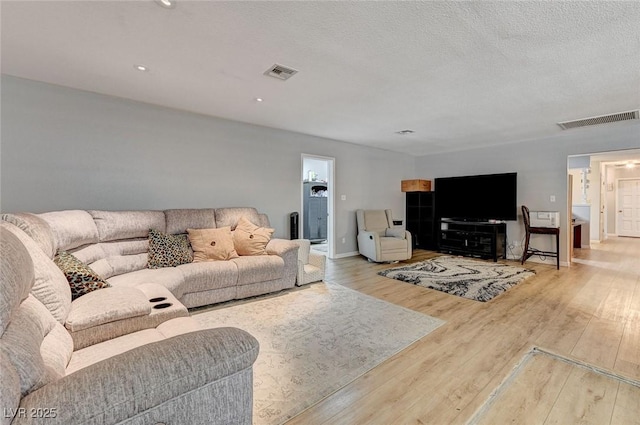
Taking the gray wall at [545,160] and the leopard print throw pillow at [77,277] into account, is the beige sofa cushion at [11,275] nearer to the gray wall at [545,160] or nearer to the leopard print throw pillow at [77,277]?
the leopard print throw pillow at [77,277]

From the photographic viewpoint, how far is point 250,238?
3.53 metres

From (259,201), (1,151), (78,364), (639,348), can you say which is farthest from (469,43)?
(1,151)

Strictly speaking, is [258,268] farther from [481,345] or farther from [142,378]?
[142,378]

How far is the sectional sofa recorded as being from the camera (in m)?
0.72

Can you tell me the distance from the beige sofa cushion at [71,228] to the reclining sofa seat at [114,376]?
1.31 metres

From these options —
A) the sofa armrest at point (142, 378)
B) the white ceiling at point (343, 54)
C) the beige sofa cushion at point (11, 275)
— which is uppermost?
the white ceiling at point (343, 54)

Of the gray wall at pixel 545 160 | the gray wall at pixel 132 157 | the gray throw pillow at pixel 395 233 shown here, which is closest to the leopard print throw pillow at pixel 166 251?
the gray wall at pixel 132 157

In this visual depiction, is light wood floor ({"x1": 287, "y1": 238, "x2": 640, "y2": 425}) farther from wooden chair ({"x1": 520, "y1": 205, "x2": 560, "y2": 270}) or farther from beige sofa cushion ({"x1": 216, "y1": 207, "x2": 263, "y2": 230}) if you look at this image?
beige sofa cushion ({"x1": 216, "y1": 207, "x2": 263, "y2": 230})

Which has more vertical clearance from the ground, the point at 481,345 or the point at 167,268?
the point at 167,268

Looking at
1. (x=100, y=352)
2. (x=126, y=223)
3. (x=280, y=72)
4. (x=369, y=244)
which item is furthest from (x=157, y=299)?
(x=369, y=244)

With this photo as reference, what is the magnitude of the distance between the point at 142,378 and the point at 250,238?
2.75 metres

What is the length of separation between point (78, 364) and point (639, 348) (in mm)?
3664

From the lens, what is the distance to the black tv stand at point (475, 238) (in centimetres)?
537

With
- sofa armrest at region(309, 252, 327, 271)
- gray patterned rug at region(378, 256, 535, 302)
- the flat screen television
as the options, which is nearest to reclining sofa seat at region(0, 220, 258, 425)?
sofa armrest at region(309, 252, 327, 271)
